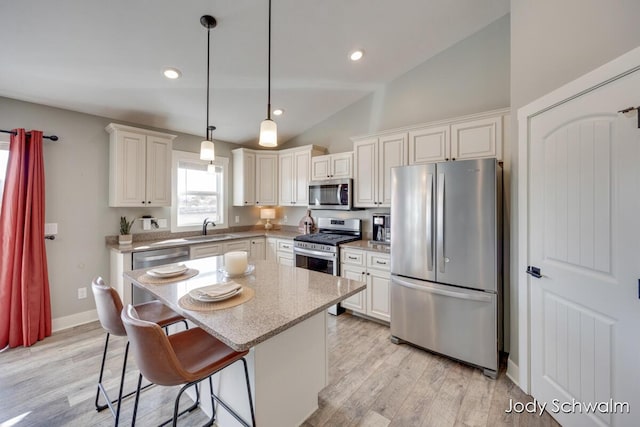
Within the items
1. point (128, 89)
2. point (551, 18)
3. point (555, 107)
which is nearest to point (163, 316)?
point (128, 89)

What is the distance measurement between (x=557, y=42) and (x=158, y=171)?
4158 millimetres

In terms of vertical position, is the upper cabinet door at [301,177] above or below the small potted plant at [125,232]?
above

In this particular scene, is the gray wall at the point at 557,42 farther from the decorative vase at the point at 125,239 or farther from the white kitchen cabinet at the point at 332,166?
the decorative vase at the point at 125,239

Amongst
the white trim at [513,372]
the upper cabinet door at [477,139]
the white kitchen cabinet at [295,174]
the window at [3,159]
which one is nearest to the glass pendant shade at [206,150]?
the white kitchen cabinet at [295,174]

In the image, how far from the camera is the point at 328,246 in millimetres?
3438

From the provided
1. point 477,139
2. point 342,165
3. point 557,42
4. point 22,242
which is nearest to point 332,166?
point 342,165

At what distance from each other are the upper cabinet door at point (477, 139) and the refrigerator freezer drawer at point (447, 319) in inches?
53.4

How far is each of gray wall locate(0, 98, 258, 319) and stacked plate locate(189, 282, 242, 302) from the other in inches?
103

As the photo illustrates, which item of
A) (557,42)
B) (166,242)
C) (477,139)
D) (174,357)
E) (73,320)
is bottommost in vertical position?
(73,320)

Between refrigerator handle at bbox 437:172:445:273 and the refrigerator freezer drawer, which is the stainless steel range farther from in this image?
refrigerator handle at bbox 437:172:445:273

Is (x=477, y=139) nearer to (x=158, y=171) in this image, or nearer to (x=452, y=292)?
(x=452, y=292)

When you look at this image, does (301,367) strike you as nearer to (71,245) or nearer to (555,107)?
(555,107)

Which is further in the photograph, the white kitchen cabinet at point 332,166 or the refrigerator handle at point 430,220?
the white kitchen cabinet at point 332,166

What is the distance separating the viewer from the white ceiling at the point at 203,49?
1996 millimetres
